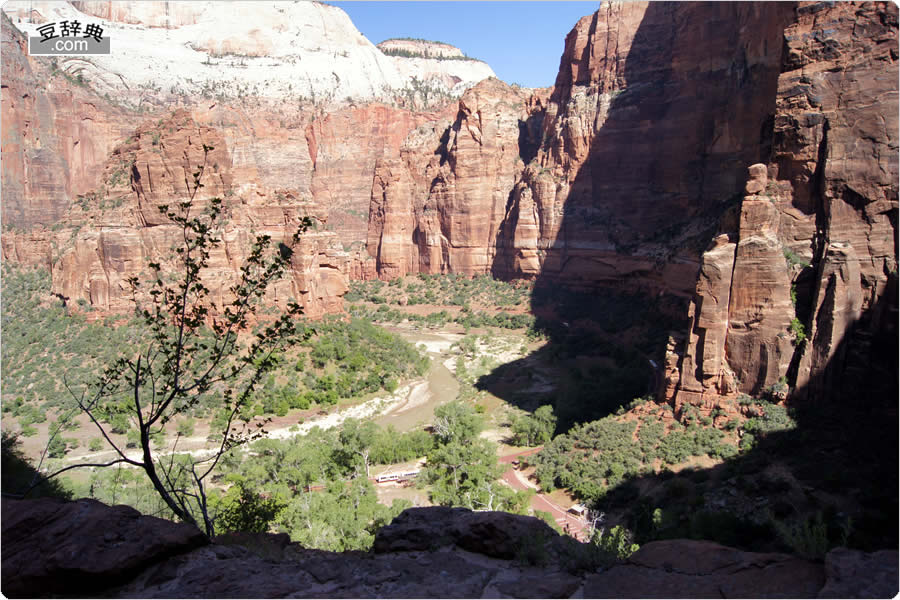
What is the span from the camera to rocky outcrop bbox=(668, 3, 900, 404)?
67.6 feet

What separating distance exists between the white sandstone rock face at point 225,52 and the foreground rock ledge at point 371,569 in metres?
95.8

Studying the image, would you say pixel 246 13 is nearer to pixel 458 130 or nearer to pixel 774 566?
pixel 458 130

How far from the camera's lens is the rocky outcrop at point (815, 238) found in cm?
2059

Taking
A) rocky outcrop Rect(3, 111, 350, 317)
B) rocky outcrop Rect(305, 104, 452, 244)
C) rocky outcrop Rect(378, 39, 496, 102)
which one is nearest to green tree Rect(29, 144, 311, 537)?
rocky outcrop Rect(3, 111, 350, 317)

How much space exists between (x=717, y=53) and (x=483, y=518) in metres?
51.8

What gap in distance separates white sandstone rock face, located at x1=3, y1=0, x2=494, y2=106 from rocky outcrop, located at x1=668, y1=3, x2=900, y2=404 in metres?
94.2

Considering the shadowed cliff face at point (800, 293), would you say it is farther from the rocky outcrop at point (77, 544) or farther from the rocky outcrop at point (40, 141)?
the rocky outcrop at point (40, 141)

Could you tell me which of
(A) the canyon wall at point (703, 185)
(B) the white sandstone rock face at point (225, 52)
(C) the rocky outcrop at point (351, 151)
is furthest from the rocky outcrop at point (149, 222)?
(B) the white sandstone rock face at point (225, 52)

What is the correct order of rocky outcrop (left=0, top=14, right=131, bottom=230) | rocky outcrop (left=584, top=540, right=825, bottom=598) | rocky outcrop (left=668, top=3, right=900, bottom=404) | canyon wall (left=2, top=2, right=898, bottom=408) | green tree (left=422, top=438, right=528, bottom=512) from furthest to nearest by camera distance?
rocky outcrop (left=0, top=14, right=131, bottom=230) → green tree (left=422, top=438, right=528, bottom=512) → canyon wall (left=2, top=2, right=898, bottom=408) → rocky outcrop (left=668, top=3, right=900, bottom=404) → rocky outcrop (left=584, top=540, right=825, bottom=598)

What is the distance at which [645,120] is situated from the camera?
55531mm

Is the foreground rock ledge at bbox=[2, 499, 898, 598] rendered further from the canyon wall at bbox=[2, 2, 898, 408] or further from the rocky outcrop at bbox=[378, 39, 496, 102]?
the rocky outcrop at bbox=[378, 39, 496, 102]

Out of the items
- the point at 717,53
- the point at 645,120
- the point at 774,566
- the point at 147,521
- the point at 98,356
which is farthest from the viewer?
the point at 645,120

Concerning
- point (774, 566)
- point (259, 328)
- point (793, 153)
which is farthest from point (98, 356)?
point (793, 153)

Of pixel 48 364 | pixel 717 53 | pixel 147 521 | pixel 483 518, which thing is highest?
pixel 717 53
